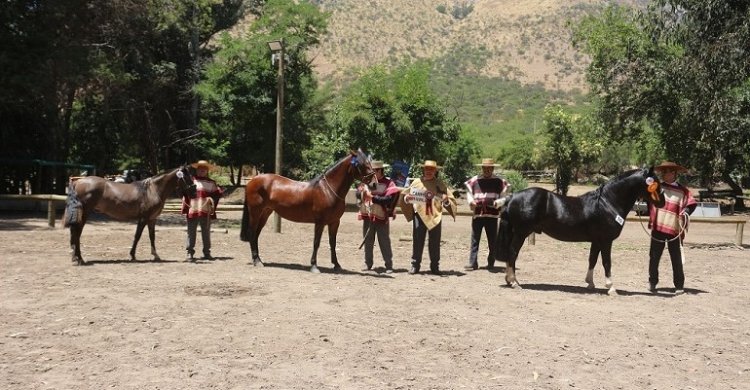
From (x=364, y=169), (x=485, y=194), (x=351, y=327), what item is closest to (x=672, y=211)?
(x=485, y=194)

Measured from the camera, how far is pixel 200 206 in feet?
36.6

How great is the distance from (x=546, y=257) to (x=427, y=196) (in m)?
4.25

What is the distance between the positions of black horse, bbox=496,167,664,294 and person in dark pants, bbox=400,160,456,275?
1.31 metres

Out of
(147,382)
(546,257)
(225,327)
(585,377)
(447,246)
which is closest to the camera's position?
(147,382)

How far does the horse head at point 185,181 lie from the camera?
35.8 ft

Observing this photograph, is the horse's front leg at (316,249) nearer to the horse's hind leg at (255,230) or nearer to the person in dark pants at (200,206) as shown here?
the horse's hind leg at (255,230)

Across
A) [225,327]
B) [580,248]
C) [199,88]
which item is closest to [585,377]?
[225,327]

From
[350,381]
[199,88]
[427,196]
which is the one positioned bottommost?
[350,381]

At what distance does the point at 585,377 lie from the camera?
5262mm

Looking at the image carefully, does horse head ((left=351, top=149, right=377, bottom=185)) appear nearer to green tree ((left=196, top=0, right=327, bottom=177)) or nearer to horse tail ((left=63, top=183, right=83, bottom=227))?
horse tail ((left=63, top=183, right=83, bottom=227))

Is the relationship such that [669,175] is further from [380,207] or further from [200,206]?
[200,206]

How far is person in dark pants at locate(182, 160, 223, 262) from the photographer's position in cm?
1115

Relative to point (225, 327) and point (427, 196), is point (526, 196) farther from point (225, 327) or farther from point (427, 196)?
point (225, 327)

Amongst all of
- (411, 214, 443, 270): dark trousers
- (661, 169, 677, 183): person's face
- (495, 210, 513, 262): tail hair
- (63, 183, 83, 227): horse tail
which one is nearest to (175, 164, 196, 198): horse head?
(63, 183, 83, 227): horse tail
